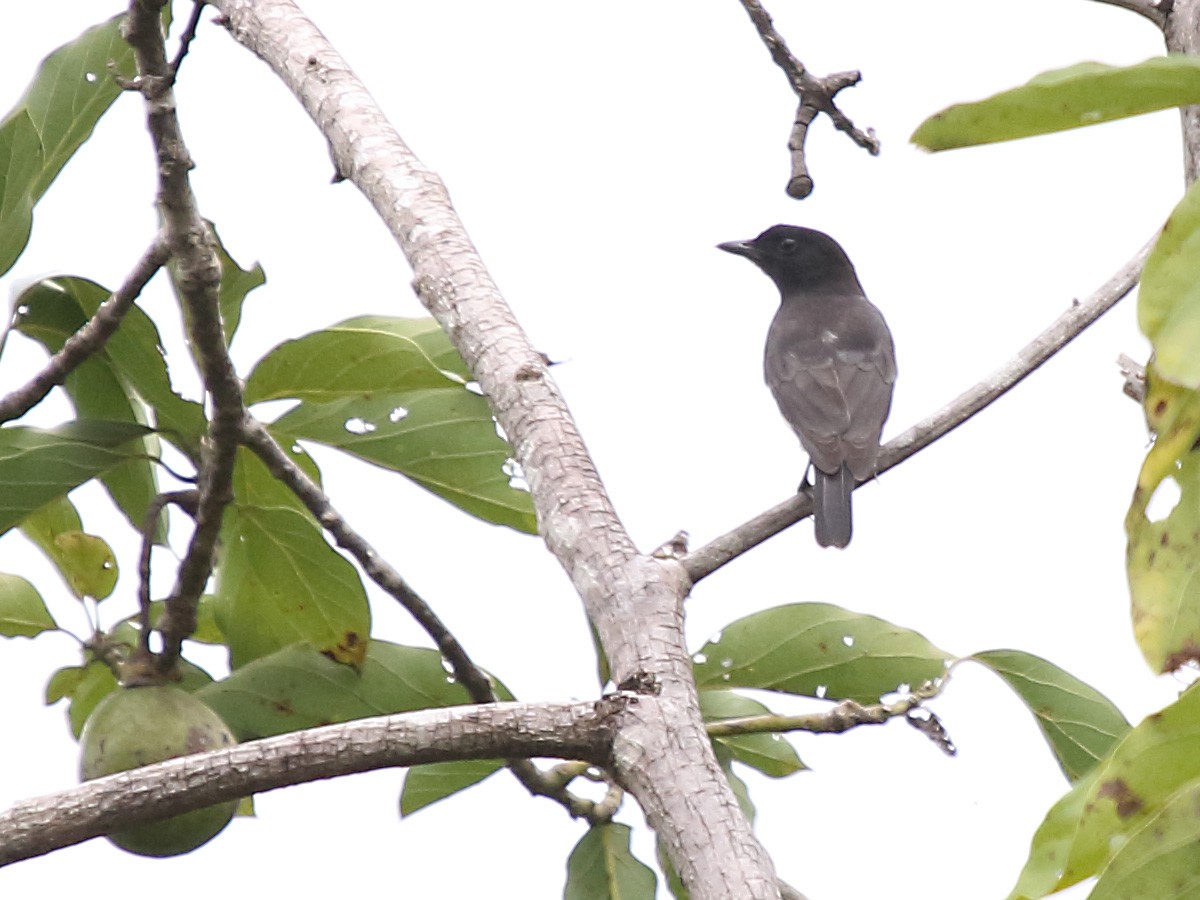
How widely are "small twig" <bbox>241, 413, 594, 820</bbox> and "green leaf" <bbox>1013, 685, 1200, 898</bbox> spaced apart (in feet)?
4.84

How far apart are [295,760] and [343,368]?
4.93 ft

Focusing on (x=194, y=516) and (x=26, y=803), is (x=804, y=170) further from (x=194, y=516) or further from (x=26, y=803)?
(x=26, y=803)

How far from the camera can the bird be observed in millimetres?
4945

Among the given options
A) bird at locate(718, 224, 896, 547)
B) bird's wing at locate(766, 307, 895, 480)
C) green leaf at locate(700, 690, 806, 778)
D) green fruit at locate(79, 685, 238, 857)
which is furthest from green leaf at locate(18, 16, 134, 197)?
bird's wing at locate(766, 307, 895, 480)

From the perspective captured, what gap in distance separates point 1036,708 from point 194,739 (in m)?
1.58

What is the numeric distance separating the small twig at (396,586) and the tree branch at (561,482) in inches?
21.1

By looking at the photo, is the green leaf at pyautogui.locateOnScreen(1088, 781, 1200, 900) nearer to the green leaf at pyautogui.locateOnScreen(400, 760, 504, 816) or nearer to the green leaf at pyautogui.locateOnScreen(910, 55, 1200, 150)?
the green leaf at pyautogui.locateOnScreen(910, 55, 1200, 150)

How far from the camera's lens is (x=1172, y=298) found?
1205 millimetres

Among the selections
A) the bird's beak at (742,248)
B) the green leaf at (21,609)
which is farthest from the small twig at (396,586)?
the bird's beak at (742,248)

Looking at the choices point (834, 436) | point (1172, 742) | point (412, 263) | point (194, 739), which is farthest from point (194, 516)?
point (834, 436)

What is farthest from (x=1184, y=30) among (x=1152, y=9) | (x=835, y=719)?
(x=835, y=719)

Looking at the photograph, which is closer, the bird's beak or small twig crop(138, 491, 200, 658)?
small twig crop(138, 491, 200, 658)

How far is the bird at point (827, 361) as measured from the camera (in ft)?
16.2

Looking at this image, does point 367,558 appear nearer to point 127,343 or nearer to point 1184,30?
point 127,343
